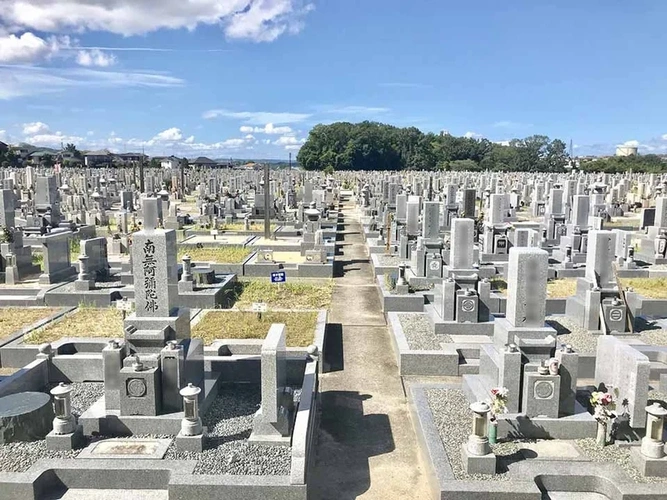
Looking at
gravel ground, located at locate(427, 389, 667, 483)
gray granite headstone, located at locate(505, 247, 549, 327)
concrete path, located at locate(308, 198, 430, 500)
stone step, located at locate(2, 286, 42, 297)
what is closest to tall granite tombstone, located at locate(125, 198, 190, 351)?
concrete path, located at locate(308, 198, 430, 500)

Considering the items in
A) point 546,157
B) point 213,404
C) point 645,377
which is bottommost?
point 213,404

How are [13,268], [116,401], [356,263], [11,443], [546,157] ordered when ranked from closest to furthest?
[11,443] → [116,401] → [13,268] → [356,263] → [546,157]

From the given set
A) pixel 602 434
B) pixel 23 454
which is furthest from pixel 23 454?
pixel 602 434

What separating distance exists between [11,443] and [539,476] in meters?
6.44

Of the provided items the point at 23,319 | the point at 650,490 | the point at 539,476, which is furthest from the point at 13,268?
the point at 650,490

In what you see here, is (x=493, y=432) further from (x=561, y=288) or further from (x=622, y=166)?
(x=622, y=166)

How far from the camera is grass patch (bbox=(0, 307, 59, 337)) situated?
40.3 ft

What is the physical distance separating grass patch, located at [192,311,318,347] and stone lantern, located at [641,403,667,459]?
20.0ft

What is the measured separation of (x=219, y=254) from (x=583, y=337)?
1311 centimetres

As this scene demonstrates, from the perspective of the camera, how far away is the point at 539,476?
636cm

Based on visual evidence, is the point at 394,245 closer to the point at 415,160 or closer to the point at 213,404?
the point at 213,404

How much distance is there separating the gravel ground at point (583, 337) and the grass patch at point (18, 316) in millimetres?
11568

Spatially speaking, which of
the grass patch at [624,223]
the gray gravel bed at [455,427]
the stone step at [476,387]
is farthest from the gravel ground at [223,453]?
the grass patch at [624,223]

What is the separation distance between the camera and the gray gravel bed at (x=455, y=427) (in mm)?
6422
